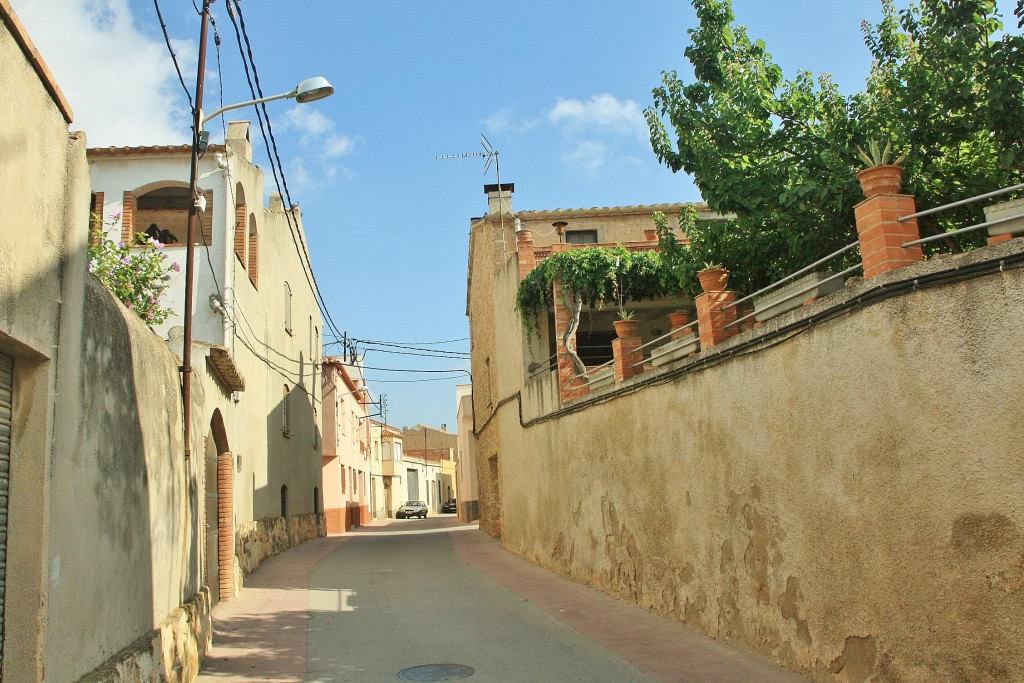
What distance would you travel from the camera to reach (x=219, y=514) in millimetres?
12805

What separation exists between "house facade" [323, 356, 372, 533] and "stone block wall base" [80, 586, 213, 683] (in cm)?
2182

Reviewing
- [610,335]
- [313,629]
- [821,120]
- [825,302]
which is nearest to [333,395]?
[610,335]

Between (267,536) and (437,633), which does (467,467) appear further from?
(437,633)

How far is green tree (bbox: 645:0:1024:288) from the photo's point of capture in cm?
857

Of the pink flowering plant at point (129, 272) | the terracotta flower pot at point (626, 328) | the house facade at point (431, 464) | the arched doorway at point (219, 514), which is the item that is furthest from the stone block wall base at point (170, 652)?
the house facade at point (431, 464)

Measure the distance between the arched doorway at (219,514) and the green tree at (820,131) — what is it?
7370mm

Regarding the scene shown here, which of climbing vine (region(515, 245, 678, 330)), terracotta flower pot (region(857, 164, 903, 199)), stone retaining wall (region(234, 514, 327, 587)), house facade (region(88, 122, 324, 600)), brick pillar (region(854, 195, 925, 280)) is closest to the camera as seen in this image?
brick pillar (region(854, 195, 925, 280))

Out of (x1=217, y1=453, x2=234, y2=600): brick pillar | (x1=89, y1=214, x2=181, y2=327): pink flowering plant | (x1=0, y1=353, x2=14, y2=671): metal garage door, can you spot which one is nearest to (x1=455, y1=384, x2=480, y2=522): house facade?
(x1=217, y1=453, x2=234, y2=600): brick pillar

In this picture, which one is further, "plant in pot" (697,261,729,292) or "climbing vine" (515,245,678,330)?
"climbing vine" (515,245,678,330)

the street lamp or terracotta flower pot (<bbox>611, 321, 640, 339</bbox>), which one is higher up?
the street lamp

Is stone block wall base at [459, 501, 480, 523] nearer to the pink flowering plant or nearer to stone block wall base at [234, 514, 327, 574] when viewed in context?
stone block wall base at [234, 514, 327, 574]

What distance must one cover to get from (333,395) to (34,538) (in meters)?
28.6

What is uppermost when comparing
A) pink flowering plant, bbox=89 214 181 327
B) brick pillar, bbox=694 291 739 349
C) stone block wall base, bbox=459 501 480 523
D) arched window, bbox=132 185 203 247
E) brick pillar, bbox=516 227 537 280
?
arched window, bbox=132 185 203 247

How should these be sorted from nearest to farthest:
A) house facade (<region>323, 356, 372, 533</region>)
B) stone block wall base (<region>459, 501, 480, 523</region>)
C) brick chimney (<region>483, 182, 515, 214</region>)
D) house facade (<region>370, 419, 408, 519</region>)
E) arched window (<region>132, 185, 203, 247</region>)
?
arched window (<region>132, 185, 203, 247</region>), brick chimney (<region>483, 182, 515, 214</region>), house facade (<region>323, 356, 372, 533</region>), stone block wall base (<region>459, 501, 480, 523</region>), house facade (<region>370, 419, 408, 519</region>)
